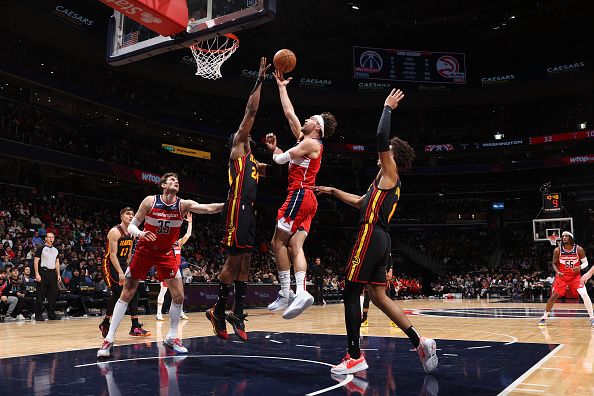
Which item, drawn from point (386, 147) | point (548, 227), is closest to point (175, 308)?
point (386, 147)

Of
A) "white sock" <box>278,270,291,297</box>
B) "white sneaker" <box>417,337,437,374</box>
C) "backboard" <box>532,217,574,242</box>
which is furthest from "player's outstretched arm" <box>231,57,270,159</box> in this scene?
"backboard" <box>532,217,574,242</box>

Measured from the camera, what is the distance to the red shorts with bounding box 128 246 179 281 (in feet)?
21.6

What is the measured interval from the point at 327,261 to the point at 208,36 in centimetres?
2718

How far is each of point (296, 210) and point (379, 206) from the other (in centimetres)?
103

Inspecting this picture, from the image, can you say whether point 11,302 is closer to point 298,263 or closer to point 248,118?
point 298,263

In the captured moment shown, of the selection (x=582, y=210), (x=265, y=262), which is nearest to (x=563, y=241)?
(x=265, y=262)

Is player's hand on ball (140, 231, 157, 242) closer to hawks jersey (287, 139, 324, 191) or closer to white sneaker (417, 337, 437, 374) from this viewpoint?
hawks jersey (287, 139, 324, 191)

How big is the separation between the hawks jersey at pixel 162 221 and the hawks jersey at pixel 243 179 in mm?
862

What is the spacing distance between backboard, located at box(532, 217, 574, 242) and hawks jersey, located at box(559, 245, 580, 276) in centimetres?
1750

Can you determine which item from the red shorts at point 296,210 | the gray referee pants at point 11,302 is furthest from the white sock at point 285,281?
the gray referee pants at point 11,302

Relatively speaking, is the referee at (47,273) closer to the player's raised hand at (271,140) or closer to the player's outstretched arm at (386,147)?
the player's raised hand at (271,140)

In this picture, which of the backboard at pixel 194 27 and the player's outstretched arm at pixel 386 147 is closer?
the player's outstretched arm at pixel 386 147

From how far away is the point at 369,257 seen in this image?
516 cm

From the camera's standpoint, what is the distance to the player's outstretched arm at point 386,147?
502 cm
